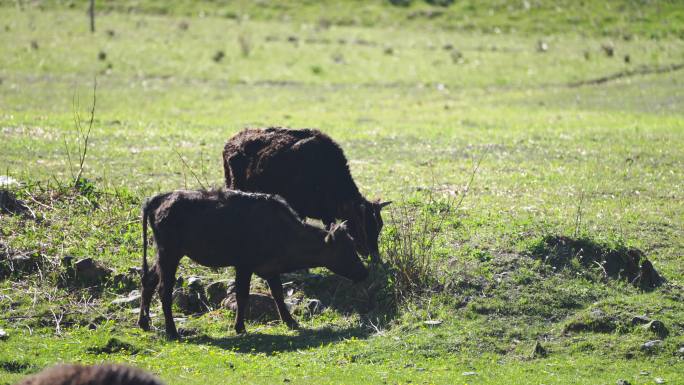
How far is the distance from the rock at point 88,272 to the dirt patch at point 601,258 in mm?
6472

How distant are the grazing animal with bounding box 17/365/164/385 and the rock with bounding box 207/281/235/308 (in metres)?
7.34

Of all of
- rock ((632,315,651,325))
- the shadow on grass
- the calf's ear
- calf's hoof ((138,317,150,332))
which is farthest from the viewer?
the calf's ear

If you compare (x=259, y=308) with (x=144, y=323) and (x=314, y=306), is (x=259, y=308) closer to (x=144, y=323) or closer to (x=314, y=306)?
(x=314, y=306)

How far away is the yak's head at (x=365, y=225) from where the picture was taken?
48.5 feet

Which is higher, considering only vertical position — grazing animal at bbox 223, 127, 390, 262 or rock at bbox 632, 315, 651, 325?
grazing animal at bbox 223, 127, 390, 262

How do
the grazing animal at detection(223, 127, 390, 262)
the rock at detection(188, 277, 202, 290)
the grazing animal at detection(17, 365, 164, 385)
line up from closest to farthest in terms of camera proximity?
the grazing animal at detection(17, 365, 164, 385) → the rock at detection(188, 277, 202, 290) → the grazing animal at detection(223, 127, 390, 262)

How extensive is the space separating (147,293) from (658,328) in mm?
6751

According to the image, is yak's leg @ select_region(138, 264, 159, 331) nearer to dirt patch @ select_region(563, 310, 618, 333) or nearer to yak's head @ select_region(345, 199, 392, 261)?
yak's head @ select_region(345, 199, 392, 261)

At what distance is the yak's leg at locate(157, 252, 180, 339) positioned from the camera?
42.2 ft

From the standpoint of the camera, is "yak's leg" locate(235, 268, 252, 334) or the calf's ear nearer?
"yak's leg" locate(235, 268, 252, 334)

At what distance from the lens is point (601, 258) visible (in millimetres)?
14281

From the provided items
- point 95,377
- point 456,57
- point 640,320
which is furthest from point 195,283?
point 456,57

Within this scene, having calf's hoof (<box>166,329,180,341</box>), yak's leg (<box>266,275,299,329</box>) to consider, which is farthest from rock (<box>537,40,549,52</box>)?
calf's hoof (<box>166,329,180,341</box>)

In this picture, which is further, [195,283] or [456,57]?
[456,57]
